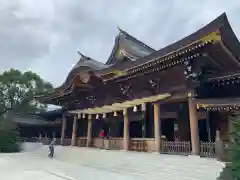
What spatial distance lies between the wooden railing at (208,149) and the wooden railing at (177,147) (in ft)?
2.41

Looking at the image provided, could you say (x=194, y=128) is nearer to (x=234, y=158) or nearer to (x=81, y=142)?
(x=234, y=158)

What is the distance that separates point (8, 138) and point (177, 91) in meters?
15.7

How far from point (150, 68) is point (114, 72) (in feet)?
10.2

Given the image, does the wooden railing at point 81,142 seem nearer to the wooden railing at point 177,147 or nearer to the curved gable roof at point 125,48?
the curved gable roof at point 125,48

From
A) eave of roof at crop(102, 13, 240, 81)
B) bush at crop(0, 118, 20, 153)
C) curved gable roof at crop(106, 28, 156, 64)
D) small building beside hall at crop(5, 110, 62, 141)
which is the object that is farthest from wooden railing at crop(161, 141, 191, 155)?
small building beside hall at crop(5, 110, 62, 141)

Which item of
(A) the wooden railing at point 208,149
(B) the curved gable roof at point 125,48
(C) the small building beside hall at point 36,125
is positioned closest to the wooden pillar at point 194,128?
(A) the wooden railing at point 208,149

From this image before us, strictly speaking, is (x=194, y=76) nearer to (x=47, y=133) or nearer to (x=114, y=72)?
(x=114, y=72)

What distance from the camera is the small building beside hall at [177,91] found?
1133cm

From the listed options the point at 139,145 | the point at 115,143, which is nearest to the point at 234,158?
the point at 139,145

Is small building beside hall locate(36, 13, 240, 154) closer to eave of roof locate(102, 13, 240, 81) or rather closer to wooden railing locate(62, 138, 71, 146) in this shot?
eave of roof locate(102, 13, 240, 81)

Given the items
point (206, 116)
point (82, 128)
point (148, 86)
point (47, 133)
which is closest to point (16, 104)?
point (47, 133)

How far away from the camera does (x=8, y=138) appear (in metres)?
22.2

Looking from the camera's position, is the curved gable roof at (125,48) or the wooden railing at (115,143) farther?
the curved gable roof at (125,48)

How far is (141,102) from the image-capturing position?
13875 millimetres
